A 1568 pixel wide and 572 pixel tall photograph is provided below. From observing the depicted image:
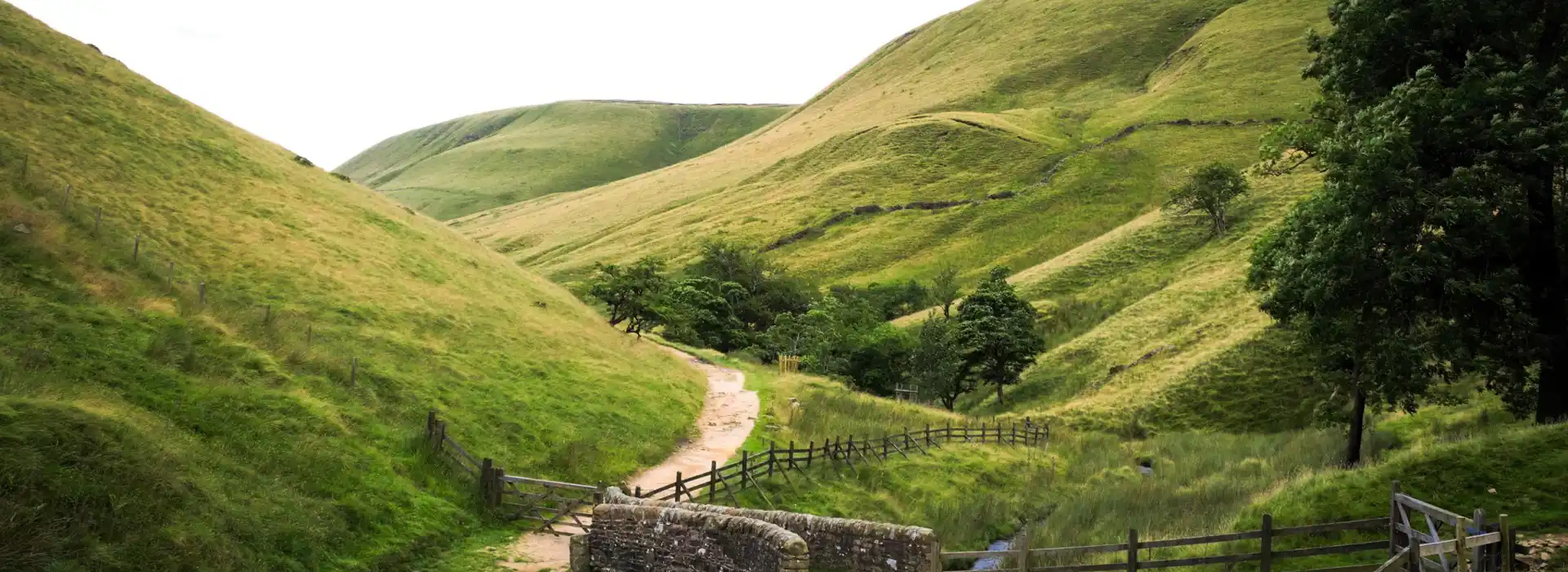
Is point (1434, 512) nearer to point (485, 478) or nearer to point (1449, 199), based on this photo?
point (1449, 199)

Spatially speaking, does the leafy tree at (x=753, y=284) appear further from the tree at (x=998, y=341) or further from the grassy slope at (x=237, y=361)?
the grassy slope at (x=237, y=361)

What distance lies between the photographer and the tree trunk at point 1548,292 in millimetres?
18844

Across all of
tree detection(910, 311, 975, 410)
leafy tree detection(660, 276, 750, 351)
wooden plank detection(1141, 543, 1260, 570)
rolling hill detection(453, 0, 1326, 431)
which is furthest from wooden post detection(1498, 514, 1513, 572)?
leafy tree detection(660, 276, 750, 351)

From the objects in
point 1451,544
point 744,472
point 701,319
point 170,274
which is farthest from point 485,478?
point 701,319

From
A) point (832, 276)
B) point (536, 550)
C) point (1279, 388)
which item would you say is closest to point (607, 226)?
point (832, 276)

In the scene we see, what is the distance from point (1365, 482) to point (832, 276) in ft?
269

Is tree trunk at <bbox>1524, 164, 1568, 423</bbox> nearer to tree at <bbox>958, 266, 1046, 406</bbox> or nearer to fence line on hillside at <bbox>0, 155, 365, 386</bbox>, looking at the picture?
fence line on hillside at <bbox>0, 155, 365, 386</bbox>

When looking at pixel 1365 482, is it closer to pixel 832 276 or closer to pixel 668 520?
pixel 668 520

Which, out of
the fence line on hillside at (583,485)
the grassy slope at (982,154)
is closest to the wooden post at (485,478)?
the fence line on hillside at (583,485)

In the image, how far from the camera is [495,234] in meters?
157

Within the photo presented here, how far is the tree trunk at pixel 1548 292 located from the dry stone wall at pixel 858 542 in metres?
14.4

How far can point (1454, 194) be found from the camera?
1823 cm

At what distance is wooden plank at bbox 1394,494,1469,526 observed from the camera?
12.2m

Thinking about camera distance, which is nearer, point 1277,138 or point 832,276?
point 1277,138
